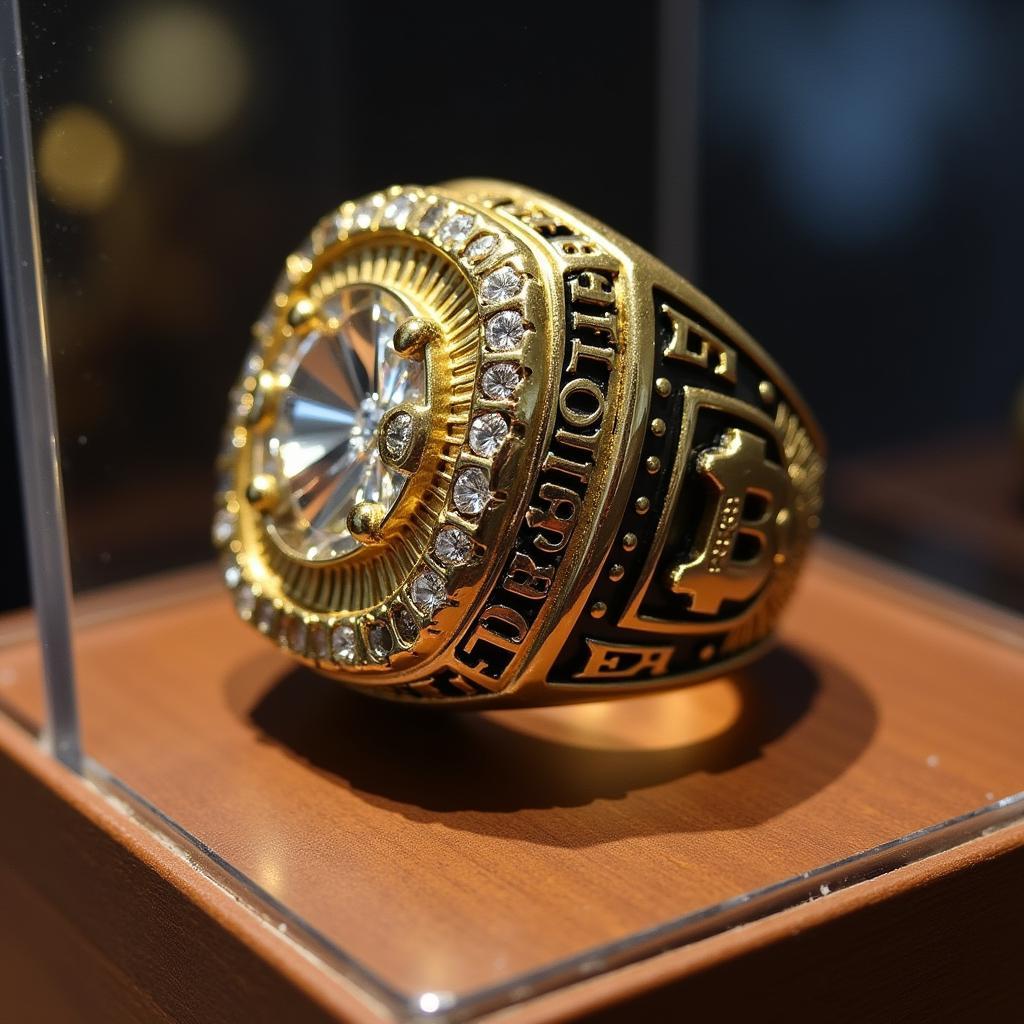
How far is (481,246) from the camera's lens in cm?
102

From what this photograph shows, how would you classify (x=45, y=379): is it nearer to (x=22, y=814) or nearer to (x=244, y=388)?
(x=244, y=388)

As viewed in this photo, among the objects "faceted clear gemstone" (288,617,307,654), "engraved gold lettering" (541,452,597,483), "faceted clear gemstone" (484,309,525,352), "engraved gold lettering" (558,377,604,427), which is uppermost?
"faceted clear gemstone" (484,309,525,352)

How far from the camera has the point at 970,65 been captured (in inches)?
65.0

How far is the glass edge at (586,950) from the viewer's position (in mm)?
821

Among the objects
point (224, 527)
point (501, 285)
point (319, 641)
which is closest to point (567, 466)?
point (501, 285)

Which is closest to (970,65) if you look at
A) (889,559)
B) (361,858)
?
(889,559)

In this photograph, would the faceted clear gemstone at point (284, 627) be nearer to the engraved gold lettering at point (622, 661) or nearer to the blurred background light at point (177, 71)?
the engraved gold lettering at point (622, 661)

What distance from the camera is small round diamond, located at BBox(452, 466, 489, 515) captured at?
957mm

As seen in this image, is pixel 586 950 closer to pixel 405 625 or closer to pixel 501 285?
pixel 405 625

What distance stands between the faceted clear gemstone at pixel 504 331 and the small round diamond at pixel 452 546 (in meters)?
0.13

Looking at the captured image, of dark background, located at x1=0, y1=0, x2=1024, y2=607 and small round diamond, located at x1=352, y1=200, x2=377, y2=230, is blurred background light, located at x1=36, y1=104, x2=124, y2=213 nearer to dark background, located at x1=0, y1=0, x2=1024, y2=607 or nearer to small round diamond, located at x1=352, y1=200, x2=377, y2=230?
dark background, located at x1=0, y1=0, x2=1024, y2=607

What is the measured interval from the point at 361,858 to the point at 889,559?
89 cm

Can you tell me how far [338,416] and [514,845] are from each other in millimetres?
343

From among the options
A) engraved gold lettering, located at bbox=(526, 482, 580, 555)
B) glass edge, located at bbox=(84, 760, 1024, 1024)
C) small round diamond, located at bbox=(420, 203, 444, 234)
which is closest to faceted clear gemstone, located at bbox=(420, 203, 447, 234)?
small round diamond, located at bbox=(420, 203, 444, 234)
